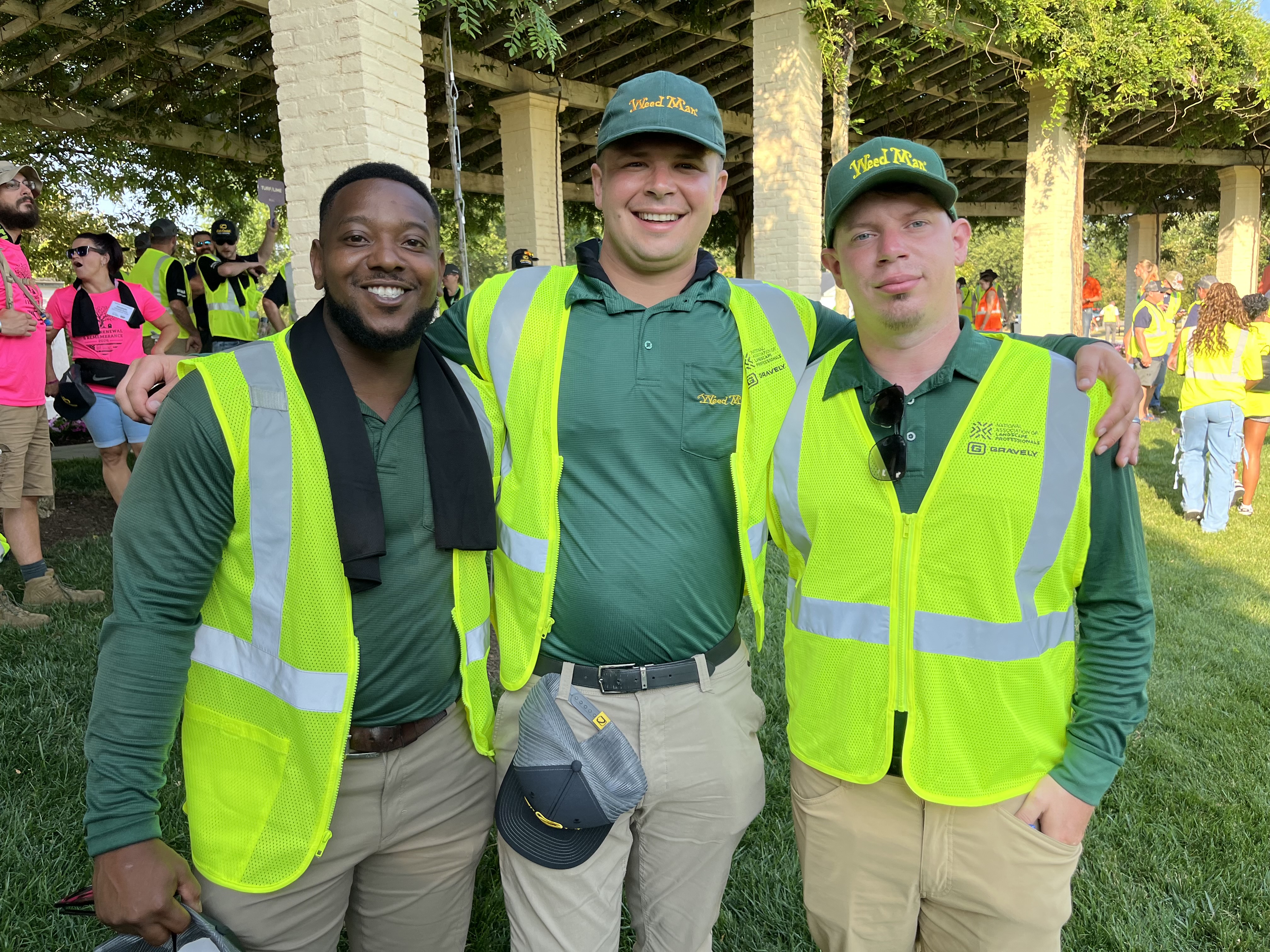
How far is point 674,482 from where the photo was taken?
2.02 m

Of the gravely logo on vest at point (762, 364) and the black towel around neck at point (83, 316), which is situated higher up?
the black towel around neck at point (83, 316)

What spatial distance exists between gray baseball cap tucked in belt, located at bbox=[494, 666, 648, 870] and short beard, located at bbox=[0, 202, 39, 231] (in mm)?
5031

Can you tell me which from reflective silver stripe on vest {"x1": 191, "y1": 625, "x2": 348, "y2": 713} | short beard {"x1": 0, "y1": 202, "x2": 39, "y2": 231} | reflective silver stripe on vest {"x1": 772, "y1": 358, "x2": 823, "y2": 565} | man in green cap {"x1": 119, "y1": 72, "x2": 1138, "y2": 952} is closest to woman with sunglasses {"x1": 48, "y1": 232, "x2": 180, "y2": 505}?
short beard {"x1": 0, "y1": 202, "x2": 39, "y2": 231}

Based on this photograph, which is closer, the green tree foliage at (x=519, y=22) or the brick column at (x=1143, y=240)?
the green tree foliage at (x=519, y=22)

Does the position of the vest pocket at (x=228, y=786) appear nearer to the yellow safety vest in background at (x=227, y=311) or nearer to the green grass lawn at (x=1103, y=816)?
the green grass lawn at (x=1103, y=816)

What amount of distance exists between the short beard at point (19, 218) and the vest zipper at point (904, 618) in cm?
552

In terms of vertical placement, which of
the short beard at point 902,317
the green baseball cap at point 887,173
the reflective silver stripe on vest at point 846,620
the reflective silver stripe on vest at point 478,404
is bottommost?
the reflective silver stripe on vest at point 846,620


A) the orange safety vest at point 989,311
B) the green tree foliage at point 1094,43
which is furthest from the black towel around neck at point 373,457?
the orange safety vest at point 989,311

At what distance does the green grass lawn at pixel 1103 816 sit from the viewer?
2.78 metres

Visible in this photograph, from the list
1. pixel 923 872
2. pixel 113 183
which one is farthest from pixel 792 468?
pixel 113 183

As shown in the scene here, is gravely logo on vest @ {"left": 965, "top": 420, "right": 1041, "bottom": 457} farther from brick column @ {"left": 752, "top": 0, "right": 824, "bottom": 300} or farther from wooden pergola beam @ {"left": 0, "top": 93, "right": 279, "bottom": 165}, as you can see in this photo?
wooden pergola beam @ {"left": 0, "top": 93, "right": 279, "bottom": 165}

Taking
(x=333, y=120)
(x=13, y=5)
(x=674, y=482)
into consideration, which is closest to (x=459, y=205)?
(x=333, y=120)

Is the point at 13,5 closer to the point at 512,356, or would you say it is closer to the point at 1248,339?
the point at 512,356

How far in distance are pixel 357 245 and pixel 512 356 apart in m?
0.46
